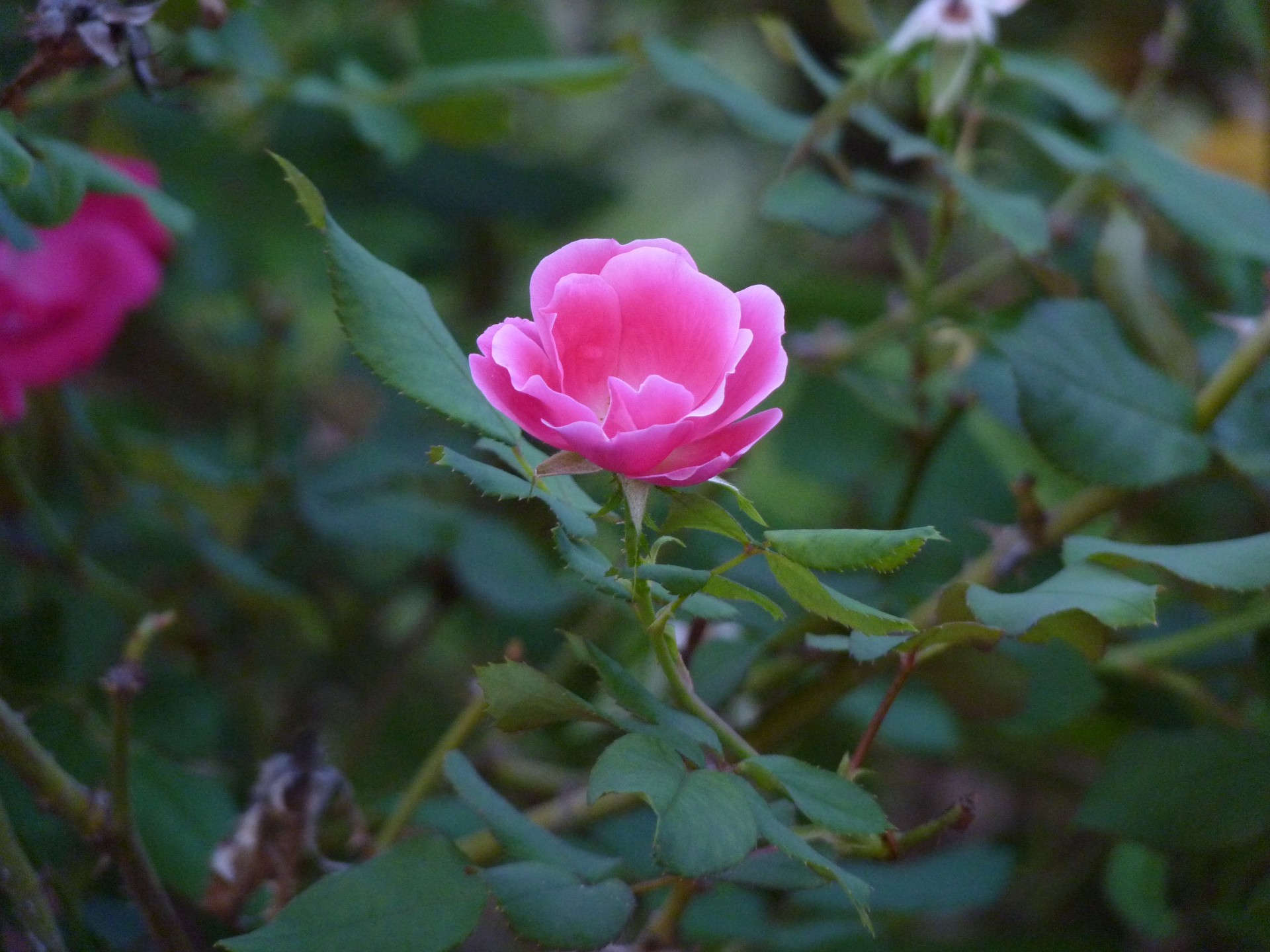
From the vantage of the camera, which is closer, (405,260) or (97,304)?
(97,304)

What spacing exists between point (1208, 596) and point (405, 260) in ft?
2.36

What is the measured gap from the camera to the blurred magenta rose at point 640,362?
0.28 m

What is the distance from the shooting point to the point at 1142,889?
0.57m

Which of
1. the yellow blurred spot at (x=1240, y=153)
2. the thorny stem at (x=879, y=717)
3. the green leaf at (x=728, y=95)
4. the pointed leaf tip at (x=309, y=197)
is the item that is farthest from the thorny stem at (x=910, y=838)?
the yellow blurred spot at (x=1240, y=153)

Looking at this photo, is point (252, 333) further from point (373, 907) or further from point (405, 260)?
point (373, 907)

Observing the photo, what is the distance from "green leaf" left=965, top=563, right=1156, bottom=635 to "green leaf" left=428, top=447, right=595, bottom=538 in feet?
0.36

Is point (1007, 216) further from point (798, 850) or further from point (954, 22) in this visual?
point (798, 850)

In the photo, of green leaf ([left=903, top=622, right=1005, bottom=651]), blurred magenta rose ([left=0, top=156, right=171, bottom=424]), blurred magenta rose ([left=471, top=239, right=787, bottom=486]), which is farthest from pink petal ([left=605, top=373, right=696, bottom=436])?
blurred magenta rose ([left=0, top=156, right=171, bottom=424])

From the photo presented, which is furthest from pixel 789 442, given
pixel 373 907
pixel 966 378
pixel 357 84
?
pixel 373 907

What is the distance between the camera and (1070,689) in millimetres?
557

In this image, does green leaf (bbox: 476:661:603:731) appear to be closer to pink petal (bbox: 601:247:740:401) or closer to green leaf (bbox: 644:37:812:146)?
pink petal (bbox: 601:247:740:401)

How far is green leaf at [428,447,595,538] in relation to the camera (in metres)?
0.29

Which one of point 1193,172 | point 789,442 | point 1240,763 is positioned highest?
point 1193,172

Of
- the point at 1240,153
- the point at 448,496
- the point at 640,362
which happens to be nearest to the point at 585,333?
the point at 640,362
